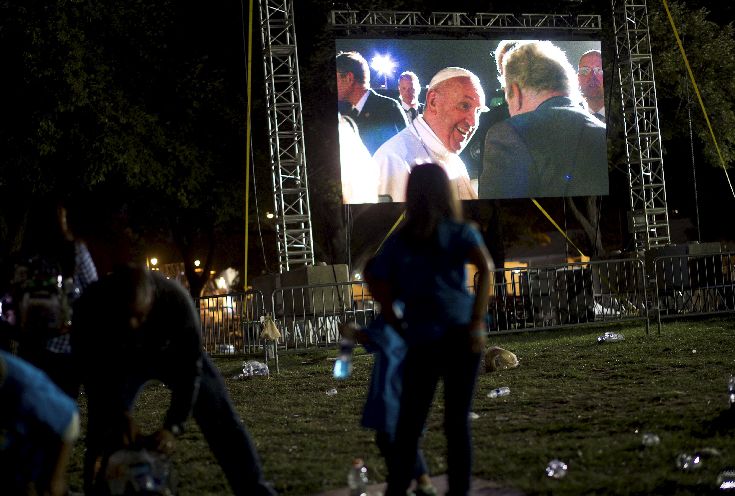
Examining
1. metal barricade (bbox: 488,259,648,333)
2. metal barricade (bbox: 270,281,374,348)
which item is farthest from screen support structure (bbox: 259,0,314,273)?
metal barricade (bbox: 488,259,648,333)

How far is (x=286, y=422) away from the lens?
28.9 ft

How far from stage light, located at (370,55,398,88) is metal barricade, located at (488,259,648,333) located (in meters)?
5.94

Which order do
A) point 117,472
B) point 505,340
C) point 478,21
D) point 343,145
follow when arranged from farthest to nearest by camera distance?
point 478,21 → point 343,145 → point 505,340 → point 117,472

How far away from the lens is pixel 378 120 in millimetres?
21406

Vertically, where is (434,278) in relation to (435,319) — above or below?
above

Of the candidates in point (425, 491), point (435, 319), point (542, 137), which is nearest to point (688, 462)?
point (425, 491)

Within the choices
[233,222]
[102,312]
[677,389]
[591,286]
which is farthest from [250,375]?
[233,222]

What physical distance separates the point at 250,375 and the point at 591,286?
7578mm

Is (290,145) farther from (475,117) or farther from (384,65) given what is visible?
(475,117)

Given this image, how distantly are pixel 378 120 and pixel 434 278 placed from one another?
1702 centimetres

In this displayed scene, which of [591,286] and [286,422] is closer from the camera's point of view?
[286,422]

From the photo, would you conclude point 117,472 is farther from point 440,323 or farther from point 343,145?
point 343,145

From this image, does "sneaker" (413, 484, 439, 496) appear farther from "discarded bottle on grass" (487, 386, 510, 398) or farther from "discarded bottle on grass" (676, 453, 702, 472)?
"discarded bottle on grass" (487, 386, 510, 398)

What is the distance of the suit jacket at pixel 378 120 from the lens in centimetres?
2133
